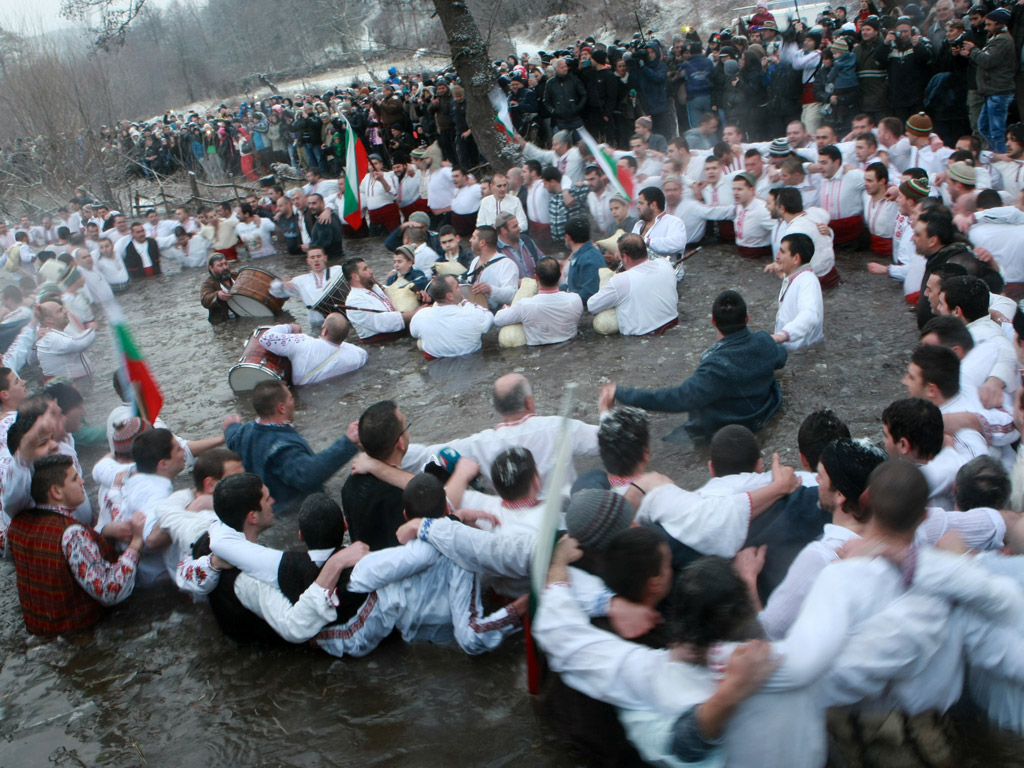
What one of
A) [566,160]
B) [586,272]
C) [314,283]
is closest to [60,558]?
[586,272]

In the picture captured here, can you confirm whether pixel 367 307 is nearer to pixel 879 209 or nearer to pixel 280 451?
pixel 280 451

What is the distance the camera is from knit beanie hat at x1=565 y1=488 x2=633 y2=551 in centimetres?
301

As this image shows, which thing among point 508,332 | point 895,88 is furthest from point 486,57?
point 508,332

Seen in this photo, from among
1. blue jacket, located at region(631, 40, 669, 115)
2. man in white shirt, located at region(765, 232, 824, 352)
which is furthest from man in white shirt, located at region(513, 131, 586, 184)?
man in white shirt, located at region(765, 232, 824, 352)

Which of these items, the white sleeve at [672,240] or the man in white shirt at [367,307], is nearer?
the man in white shirt at [367,307]

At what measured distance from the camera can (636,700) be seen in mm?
2576

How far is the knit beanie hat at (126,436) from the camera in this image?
5.38 metres

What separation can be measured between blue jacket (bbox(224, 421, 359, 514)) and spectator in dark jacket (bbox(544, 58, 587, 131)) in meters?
10.2

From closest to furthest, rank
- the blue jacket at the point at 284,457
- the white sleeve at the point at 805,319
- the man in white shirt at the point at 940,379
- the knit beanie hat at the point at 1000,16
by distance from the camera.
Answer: the man in white shirt at the point at 940,379, the blue jacket at the point at 284,457, the white sleeve at the point at 805,319, the knit beanie hat at the point at 1000,16

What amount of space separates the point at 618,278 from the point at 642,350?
0.66 metres

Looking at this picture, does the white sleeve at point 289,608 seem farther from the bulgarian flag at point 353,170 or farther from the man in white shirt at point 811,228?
the bulgarian flag at point 353,170

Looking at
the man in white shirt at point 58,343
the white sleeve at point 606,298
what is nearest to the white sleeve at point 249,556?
the white sleeve at point 606,298

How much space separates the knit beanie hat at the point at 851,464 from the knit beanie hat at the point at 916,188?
4.85 meters

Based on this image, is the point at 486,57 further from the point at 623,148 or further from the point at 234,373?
the point at 234,373
